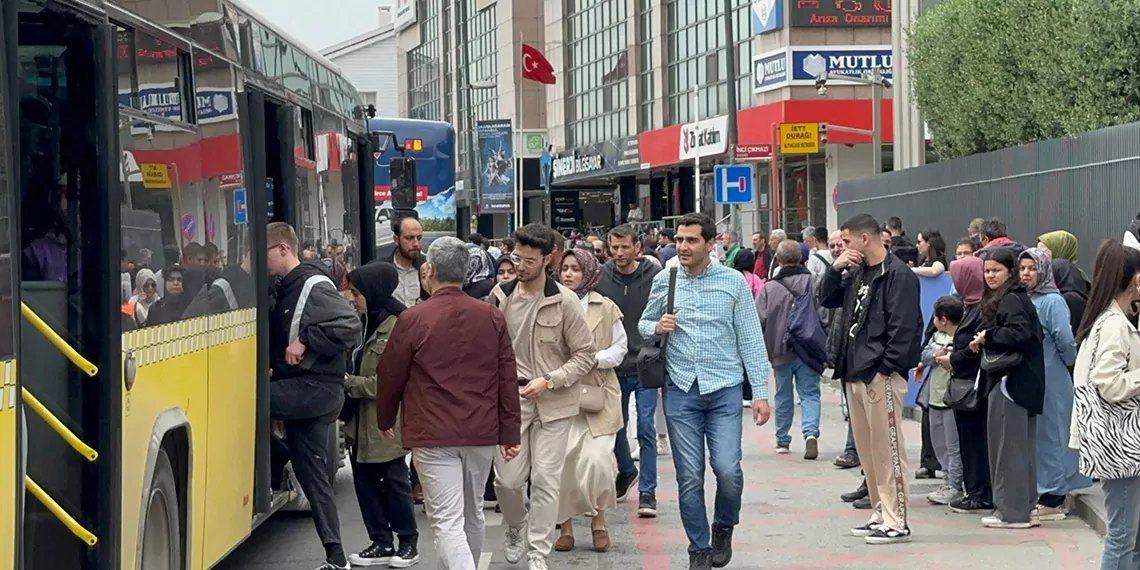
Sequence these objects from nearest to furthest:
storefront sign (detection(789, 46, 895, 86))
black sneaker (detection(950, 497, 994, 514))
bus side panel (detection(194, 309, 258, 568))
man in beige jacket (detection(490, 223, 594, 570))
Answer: bus side panel (detection(194, 309, 258, 568)) < man in beige jacket (detection(490, 223, 594, 570)) < black sneaker (detection(950, 497, 994, 514)) < storefront sign (detection(789, 46, 895, 86))

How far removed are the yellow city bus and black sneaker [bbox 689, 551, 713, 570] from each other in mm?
2321

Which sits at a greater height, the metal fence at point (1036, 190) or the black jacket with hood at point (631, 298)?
the metal fence at point (1036, 190)

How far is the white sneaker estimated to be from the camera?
30.6 ft

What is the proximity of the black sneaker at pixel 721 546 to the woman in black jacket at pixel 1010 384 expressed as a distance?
7.10 ft

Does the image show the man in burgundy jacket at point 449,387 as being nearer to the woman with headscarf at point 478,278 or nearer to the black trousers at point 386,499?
the black trousers at point 386,499

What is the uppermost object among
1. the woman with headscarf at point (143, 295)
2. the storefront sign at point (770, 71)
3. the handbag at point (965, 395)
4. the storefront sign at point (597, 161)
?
the storefront sign at point (770, 71)

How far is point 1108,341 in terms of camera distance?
6.95 meters

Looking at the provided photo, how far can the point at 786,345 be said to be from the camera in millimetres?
14188

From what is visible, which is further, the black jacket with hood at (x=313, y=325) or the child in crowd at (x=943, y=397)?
the child in crowd at (x=943, y=397)

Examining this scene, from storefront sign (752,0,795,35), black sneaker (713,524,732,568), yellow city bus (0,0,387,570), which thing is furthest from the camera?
storefront sign (752,0,795,35)

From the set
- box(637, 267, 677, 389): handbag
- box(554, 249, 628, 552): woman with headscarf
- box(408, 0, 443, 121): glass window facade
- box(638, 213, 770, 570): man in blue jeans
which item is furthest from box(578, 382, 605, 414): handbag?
box(408, 0, 443, 121): glass window facade

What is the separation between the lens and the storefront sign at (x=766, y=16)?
40781mm

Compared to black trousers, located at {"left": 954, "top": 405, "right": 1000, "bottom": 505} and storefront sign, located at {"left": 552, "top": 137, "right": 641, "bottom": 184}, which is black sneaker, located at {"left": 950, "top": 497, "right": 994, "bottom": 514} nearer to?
black trousers, located at {"left": 954, "top": 405, "right": 1000, "bottom": 505}

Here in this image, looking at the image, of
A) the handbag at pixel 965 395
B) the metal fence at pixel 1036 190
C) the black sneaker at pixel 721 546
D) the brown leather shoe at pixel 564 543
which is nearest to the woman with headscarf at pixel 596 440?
the brown leather shoe at pixel 564 543
